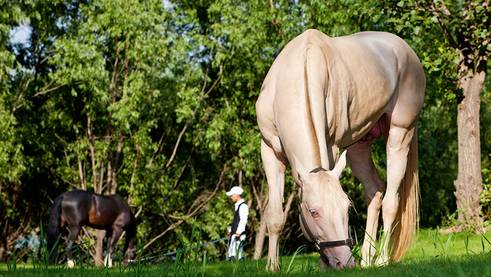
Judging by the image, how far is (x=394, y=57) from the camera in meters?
7.88

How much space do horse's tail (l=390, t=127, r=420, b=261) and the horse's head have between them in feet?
7.91

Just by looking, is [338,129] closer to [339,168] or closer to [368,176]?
[339,168]

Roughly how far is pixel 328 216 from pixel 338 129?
1.43 m

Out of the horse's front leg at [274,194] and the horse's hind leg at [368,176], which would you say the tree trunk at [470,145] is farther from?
the horse's front leg at [274,194]

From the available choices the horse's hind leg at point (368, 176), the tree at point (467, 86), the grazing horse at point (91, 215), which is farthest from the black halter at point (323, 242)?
the grazing horse at point (91, 215)

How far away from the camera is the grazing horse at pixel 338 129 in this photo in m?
5.47

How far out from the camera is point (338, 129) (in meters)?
6.63

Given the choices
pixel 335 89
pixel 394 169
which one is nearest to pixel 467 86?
pixel 394 169

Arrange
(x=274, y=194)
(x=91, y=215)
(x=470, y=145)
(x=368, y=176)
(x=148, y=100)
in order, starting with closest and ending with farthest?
Answer: (x=274, y=194) → (x=368, y=176) → (x=470, y=145) → (x=91, y=215) → (x=148, y=100)

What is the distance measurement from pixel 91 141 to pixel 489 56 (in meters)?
16.5

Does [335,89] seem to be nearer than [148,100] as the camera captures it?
Yes

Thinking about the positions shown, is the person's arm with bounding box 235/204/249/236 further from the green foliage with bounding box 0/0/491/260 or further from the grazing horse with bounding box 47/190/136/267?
the green foliage with bounding box 0/0/491/260

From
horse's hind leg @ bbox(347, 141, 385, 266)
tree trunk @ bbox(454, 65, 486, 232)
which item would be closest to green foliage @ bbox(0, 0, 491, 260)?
tree trunk @ bbox(454, 65, 486, 232)

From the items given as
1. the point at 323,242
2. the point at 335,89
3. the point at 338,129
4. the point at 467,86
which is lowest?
the point at 323,242
